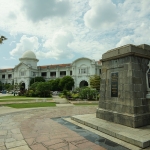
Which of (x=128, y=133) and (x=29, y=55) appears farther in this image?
(x=29, y=55)

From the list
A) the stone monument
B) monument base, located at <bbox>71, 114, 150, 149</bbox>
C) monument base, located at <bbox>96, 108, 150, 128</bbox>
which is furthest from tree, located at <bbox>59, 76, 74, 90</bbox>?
monument base, located at <bbox>71, 114, 150, 149</bbox>

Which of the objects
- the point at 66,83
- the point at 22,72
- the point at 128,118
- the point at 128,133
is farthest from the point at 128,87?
the point at 22,72

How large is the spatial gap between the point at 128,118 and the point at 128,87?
1.26 meters

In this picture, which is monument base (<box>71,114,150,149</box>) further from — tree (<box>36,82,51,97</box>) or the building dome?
the building dome

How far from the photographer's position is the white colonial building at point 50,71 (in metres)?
49.9

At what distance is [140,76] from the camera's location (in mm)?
6309

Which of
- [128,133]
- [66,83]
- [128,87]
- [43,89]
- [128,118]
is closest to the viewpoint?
[128,133]

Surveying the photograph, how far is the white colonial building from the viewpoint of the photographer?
164 feet

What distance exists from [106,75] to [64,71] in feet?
165

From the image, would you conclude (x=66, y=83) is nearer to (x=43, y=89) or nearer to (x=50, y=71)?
(x=50, y=71)

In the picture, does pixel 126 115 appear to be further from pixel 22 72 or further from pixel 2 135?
pixel 22 72

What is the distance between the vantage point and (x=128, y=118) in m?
A: 5.94

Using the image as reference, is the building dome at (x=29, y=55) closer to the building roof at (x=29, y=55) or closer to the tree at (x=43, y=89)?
the building roof at (x=29, y=55)

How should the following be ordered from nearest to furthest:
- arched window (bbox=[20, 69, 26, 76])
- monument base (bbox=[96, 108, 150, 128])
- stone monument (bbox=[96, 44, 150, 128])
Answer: monument base (bbox=[96, 108, 150, 128]) → stone monument (bbox=[96, 44, 150, 128]) → arched window (bbox=[20, 69, 26, 76])
